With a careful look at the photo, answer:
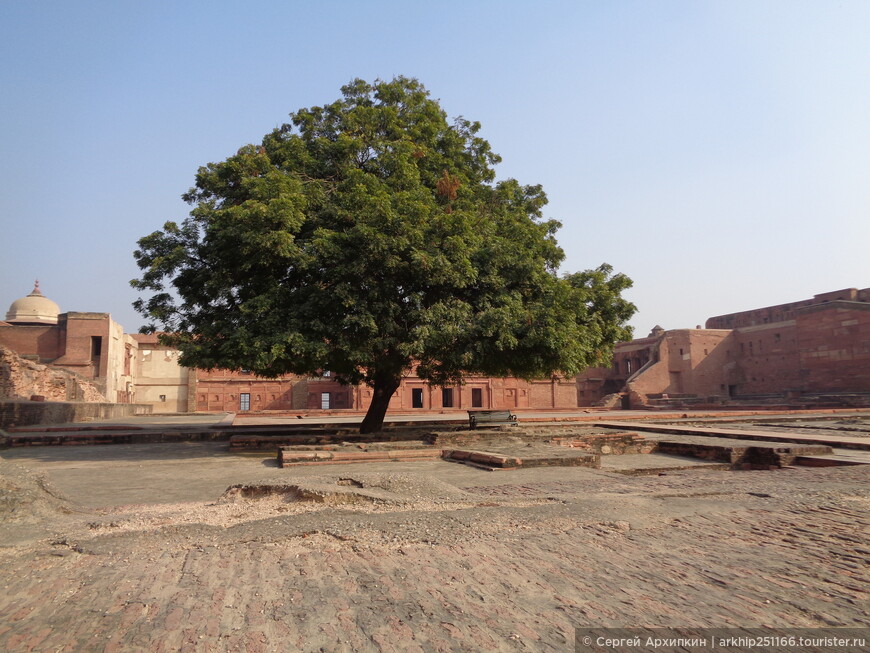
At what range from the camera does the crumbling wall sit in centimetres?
2162

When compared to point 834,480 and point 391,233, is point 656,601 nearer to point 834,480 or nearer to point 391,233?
point 834,480

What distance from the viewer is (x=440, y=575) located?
370 cm

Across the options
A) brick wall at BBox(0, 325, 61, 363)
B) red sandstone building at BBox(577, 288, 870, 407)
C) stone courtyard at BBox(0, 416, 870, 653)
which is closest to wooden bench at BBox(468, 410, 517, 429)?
stone courtyard at BBox(0, 416, 870, 653)

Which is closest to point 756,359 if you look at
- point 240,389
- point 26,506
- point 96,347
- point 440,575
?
point 240,389

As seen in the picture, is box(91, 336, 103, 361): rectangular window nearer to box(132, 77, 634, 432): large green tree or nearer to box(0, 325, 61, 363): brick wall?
box(0, 325, 61, 363): brick wall

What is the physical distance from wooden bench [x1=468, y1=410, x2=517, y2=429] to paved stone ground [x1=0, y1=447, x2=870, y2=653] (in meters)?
8.92

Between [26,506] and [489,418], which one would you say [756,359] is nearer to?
[489,418]

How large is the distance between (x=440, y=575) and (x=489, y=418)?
11580 mm

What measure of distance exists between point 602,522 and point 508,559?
52.8 inches

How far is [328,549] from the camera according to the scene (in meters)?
4.27

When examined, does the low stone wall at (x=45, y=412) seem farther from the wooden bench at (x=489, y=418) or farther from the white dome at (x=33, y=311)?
the white dome at (x=33, y=311)

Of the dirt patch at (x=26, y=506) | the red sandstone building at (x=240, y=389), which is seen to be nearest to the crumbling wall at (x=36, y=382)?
the red sandstone building at (x=240, y=389)

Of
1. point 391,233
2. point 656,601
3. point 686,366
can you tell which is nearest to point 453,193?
point 391,233

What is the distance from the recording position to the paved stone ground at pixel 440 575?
2910 millimetres
